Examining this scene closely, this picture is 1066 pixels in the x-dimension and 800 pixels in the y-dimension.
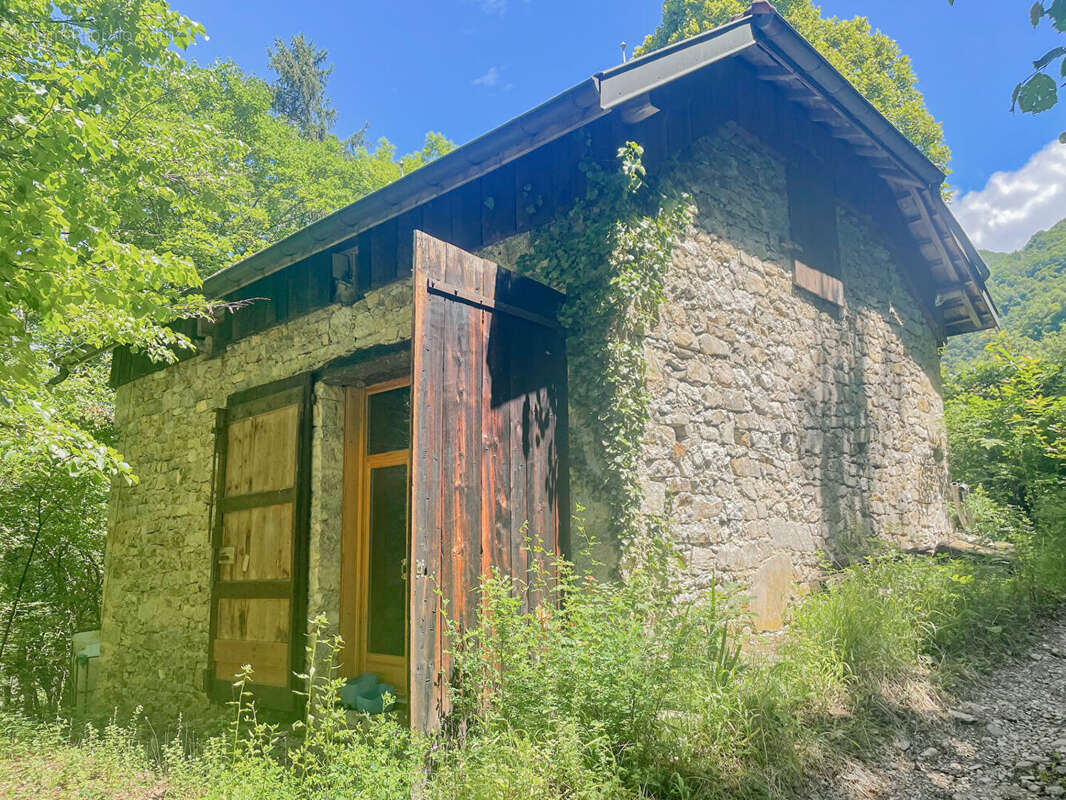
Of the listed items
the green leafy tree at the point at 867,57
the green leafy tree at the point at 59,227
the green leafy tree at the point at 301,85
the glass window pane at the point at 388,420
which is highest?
the green leafy tree at the point at 301,85

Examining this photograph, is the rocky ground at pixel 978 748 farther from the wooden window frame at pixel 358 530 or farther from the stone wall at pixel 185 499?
the stone wall at pixel 185 499

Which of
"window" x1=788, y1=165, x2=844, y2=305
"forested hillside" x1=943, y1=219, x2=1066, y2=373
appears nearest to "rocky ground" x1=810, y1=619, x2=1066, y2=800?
"window" x1=788, y1=165, x2=844, y2=305

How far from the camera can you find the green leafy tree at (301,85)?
21500 millimetres

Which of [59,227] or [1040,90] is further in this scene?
[59,227]

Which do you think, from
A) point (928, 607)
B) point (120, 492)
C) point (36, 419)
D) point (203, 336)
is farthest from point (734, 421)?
point (120, 492)

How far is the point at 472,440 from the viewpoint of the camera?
11.5ft

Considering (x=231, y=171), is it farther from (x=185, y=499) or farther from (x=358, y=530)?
(x=358, y=530)

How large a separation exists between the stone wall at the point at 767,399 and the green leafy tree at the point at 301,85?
19105mm

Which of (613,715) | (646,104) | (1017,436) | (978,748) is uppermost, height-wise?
(646,104)

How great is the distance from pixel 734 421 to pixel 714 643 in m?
1.80

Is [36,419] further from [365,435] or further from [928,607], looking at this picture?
[928,607]

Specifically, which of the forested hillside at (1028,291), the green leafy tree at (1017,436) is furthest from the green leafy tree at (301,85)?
the forested hillside at (1028,291)

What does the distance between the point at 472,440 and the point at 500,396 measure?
1.14 feet

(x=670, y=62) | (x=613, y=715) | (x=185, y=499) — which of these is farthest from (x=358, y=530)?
(x=670, y=62)
